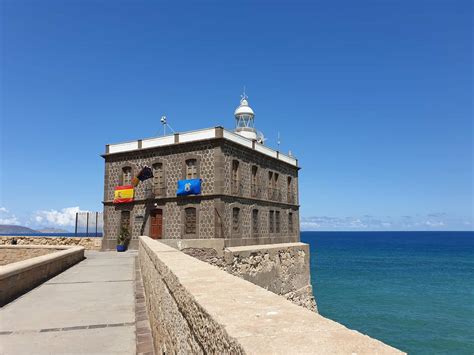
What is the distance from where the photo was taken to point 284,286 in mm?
22250

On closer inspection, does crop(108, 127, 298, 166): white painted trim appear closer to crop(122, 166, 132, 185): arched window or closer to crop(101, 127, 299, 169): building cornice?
crop(101, 127, 299, 169): building cornice

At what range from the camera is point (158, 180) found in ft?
76.2

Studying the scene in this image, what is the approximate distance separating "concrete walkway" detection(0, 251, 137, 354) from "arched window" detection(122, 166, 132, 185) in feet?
48.2

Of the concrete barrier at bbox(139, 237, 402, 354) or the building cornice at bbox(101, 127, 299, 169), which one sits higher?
the building cornice at bbox(101, 127, 299, 169)

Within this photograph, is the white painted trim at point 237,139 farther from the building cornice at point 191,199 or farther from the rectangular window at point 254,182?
the building cornice at point 191,199

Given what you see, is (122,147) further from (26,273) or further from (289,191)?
(26,273)

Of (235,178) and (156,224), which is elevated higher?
(235,178)

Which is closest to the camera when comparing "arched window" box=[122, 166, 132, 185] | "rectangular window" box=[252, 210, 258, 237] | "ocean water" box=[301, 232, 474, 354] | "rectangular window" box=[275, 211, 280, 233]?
"ocean water" box=[301, 232, 474, 354]

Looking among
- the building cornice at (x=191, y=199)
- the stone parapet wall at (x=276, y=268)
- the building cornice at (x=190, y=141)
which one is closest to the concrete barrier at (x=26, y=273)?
the stone parapet wall at (x=276, y=268)

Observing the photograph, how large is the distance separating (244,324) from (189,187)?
19.9 meters

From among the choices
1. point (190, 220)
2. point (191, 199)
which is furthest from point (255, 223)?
point (191, 199)

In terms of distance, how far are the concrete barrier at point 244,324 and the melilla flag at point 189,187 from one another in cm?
1785

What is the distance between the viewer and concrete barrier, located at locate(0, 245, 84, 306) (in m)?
7.89

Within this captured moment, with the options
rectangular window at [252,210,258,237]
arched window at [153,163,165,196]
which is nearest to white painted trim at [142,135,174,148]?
arched window at [153,163,165,196]
